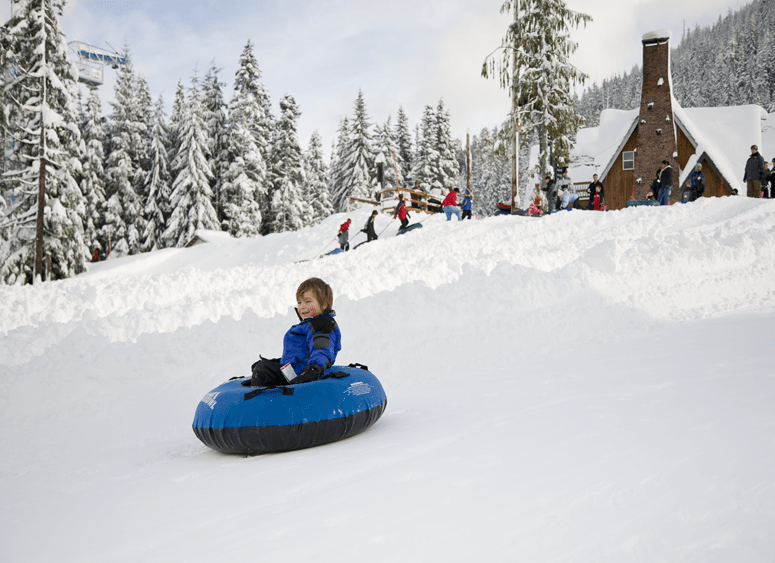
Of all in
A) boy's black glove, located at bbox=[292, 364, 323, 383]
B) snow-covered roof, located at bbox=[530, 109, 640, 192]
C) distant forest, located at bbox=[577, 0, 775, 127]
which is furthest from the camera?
distant forest, located at bbox=[577, 0, 775, 127]

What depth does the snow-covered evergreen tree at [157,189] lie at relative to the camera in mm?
32094

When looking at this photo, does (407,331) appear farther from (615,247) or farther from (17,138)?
(17,138)

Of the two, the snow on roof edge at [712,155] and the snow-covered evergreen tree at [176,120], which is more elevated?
the snow-covered evergreen tree at [176,120]

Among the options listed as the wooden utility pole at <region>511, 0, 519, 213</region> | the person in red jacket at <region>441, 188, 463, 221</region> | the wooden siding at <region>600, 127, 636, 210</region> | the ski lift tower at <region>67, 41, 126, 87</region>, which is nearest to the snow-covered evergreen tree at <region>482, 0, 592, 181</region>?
the wooden utility pole at <region>511, 0, 519, 213</region>

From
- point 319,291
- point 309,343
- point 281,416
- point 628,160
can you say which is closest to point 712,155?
point 628,160

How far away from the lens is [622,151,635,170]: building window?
1049 inches

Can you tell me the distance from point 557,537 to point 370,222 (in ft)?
59.8

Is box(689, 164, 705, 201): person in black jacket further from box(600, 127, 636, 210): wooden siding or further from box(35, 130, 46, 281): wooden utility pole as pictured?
box(35, 130, 46, 281): wooden utility pole

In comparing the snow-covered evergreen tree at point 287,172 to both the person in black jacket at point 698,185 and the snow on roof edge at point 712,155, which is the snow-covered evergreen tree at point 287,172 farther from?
the person in black jacket at point 698,185

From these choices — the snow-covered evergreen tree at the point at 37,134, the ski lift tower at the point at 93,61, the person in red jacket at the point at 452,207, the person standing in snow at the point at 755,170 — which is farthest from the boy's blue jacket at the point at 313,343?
the ski lift tower at the point at 93,61

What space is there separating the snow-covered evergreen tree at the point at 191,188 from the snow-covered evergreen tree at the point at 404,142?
2145 cm

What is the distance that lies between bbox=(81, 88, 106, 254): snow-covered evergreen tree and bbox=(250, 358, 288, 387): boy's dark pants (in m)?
29.8

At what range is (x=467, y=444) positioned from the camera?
11.0ft

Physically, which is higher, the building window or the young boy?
the building window
